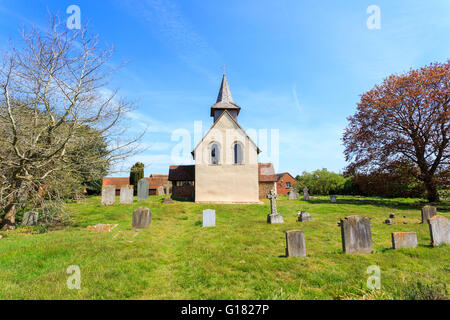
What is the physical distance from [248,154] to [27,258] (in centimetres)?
1760

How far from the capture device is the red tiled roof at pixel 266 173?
28.7 m

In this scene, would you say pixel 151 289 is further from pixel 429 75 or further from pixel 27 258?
pixel 429 75

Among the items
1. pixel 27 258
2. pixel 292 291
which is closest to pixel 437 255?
pixel 292 291

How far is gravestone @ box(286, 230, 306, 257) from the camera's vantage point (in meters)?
6.51

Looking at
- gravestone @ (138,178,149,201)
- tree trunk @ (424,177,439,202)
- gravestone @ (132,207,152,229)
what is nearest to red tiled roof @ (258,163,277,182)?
gravestone @ (138,178,149,201)

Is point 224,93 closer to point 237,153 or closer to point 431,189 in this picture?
point 237,153

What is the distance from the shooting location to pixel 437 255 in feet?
21.2

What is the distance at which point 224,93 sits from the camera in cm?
2673

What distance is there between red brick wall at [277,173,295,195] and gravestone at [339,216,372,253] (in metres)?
41.2

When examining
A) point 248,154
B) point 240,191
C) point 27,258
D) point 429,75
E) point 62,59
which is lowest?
point 27,258

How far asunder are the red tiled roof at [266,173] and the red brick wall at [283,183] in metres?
18.3

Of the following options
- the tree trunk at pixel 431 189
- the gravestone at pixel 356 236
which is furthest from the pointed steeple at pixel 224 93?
the tree trunk at pixel 431 189

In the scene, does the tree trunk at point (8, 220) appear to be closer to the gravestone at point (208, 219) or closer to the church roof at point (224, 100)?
the gravestone at point (208, 219)
